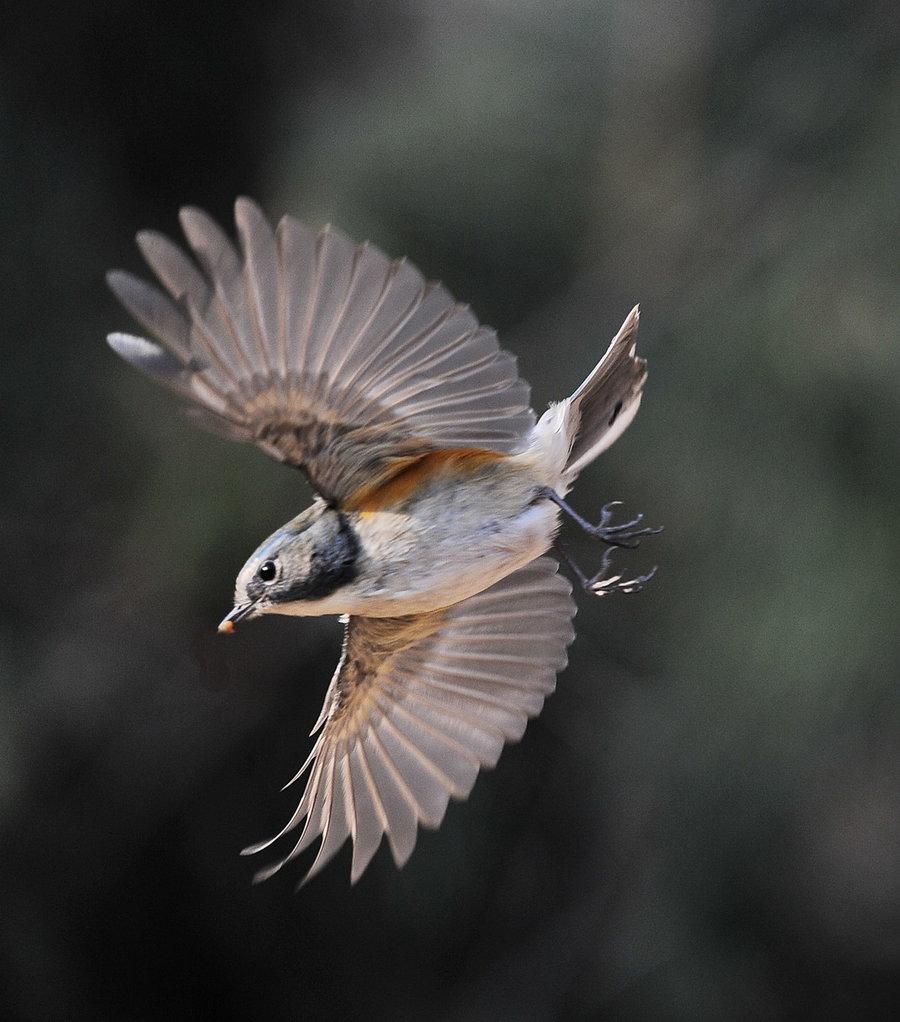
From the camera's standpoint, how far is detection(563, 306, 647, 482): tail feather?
2.05m

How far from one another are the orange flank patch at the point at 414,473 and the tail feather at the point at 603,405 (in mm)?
149

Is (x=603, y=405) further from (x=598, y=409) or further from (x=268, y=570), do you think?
(x=268, y=570)

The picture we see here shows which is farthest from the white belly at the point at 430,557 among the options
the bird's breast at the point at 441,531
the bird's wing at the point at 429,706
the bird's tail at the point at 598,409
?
the bird's wing at the point at 429,706

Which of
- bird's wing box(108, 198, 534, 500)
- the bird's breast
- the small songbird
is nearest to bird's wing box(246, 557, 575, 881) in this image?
the small songbird

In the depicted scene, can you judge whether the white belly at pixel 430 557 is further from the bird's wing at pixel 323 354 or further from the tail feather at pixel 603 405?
the tail feather at pixel 603 405

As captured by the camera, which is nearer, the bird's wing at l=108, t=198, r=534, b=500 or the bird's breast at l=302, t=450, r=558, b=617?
the bird's wing at l=108, t=198, r=534, b=500

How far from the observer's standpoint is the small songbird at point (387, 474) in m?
1.61

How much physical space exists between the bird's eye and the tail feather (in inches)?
16.7

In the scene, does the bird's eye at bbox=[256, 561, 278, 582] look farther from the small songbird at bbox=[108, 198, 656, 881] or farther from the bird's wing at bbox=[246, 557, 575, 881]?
the bird's wing at bbox=[246, 557, 575, 881]

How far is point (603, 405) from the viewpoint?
6.93ft

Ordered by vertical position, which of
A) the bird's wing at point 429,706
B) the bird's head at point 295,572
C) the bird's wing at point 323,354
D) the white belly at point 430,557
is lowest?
the bird's wing at point 429,706

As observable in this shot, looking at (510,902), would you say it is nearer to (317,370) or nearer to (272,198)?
(272,198)

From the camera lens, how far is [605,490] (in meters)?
4.24

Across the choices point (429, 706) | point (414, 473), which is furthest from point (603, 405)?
point (429, 706)
